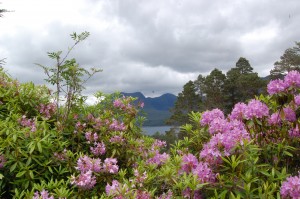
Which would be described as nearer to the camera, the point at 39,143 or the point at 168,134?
the point at 39,143

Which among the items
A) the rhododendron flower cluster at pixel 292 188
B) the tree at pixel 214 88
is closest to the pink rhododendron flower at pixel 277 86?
the rhododendron flower cluster at pixel 292 188

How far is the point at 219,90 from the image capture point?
126 feet

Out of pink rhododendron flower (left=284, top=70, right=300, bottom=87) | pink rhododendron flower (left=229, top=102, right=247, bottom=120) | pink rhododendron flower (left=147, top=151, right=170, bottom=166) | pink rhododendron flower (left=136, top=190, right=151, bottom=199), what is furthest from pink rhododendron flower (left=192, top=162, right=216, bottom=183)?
pink rhododendron flower (left=147, top=151, right=170, bottom=166)

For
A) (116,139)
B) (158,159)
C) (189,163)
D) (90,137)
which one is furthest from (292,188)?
(90,137)

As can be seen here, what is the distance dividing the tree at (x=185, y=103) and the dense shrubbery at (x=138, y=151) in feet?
115

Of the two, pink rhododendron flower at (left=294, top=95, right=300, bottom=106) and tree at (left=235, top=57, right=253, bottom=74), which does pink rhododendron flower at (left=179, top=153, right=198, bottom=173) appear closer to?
pink rhododendron flower at (left=294, top=95, right=300, bottom=106)

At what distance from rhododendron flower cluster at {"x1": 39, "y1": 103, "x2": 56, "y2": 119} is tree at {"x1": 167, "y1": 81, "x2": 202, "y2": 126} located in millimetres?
35768

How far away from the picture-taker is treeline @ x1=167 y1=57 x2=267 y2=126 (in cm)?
3572

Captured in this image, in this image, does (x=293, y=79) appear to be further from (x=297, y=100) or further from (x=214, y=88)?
(x=214, y=88)

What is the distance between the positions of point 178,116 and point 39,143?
123 feet

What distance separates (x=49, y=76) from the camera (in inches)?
203

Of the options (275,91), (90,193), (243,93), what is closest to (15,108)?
(90,193)

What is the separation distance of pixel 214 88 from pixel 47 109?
1356 inches

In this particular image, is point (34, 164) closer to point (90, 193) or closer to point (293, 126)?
point (90, 193)
